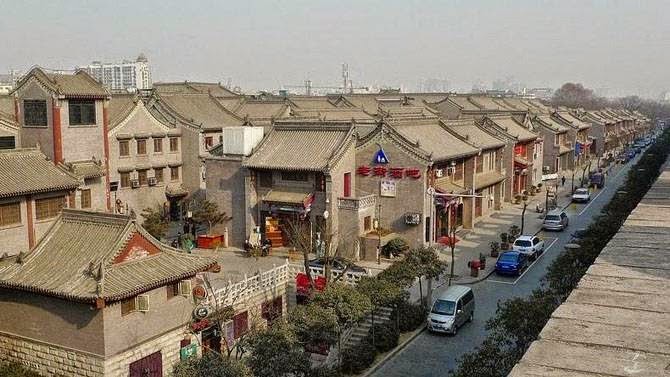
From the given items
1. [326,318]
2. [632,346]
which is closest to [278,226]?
[326,318]

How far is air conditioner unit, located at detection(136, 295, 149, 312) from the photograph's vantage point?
19219mm

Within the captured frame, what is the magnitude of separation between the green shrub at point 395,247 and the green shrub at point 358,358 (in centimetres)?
1123

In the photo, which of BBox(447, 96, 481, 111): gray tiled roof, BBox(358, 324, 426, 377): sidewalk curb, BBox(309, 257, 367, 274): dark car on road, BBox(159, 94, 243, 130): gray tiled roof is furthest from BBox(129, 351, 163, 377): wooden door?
BBox(447, 96, 481, 111): gray tiled roof

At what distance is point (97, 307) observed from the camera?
1791 cm

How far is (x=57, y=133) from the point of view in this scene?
3016cm

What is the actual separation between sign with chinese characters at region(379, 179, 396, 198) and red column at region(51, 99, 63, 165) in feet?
48.8

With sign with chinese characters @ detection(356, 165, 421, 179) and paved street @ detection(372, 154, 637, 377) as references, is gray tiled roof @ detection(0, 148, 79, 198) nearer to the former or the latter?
sign with chinese characters @ detection(356, 165, 421, 179)

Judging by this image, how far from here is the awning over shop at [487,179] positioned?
137ft

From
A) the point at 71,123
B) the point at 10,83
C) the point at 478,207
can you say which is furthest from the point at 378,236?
the point at 10,83

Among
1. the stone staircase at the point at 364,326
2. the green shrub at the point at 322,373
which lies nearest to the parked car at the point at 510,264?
the stone staircase at the point at 364,326

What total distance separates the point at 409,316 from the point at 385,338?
207cm

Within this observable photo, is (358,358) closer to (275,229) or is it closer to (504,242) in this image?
(275,229)

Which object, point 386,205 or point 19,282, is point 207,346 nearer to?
point 19,282

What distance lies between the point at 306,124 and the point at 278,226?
5.45m
